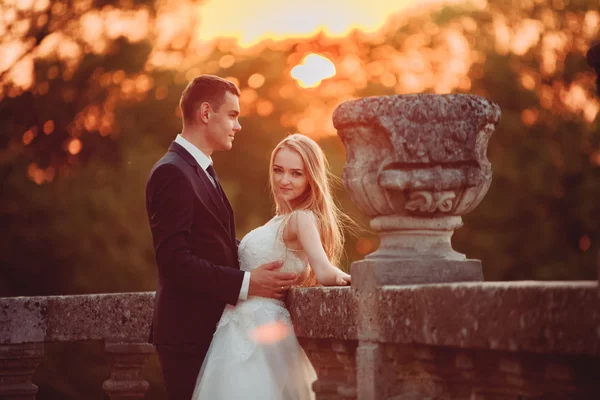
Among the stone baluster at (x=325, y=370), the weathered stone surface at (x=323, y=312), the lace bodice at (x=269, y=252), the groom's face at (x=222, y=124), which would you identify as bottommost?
the stone baluster at (x=325, y=370)

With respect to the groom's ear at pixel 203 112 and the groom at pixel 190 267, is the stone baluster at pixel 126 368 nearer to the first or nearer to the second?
the groom at pixel 190 267

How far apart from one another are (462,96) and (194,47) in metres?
21.0

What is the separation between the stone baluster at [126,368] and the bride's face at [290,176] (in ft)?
5.21

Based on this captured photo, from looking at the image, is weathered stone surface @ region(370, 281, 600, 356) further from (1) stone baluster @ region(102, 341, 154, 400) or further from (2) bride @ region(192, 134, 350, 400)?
(1) stone baluster @ region(102, 341, 154, 400)

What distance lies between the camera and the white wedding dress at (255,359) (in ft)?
14.9

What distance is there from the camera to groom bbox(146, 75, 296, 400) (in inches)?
176

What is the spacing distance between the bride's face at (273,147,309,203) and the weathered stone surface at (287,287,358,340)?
53 centimetres

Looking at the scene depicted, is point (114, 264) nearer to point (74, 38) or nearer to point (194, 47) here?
point (74, 38)

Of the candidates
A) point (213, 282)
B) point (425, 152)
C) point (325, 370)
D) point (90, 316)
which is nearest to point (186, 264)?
point (213, 282)

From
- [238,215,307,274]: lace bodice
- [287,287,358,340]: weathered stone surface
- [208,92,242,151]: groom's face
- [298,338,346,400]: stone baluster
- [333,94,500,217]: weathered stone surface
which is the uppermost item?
[208,92,242,151]: groom's face

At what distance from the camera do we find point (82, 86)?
Answer: 20.1 metres

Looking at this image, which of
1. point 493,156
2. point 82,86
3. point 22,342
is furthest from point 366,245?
point 22,342

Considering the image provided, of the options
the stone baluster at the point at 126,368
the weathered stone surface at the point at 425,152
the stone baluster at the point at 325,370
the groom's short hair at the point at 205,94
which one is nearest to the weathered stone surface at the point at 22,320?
the stone baluster at the point at 126,368

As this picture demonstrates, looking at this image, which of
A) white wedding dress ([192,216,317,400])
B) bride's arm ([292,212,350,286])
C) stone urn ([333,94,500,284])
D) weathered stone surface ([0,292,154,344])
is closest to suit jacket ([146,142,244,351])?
white wedding dress ([192,216,317,400])
